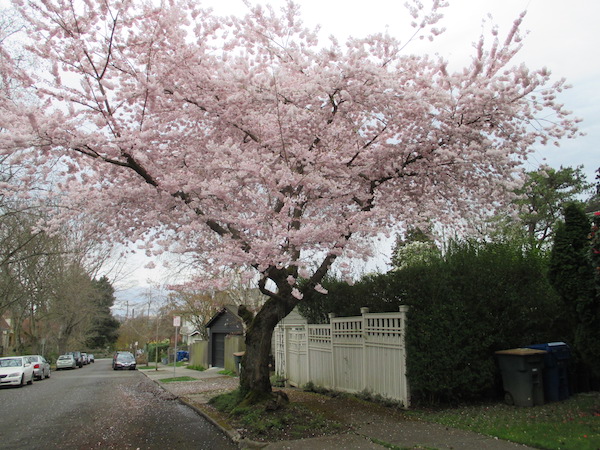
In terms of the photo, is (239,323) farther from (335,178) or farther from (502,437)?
(502,437)

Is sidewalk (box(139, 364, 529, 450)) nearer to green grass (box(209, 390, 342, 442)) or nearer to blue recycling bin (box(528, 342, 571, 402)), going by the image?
green grass (box(209, 390, 342, 442))

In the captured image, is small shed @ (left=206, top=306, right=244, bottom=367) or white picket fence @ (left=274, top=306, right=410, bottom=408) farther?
small shed @ (left=206, top=306, right=244, bottom=367)

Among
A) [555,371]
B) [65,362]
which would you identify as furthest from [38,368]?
[555,371]

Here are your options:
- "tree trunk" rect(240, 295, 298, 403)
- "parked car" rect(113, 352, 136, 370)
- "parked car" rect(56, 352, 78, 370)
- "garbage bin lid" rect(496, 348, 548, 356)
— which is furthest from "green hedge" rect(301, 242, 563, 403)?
"parked car" rect(56, 352, 78, 370)

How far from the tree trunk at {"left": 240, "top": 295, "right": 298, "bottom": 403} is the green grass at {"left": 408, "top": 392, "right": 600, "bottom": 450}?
2883 mm

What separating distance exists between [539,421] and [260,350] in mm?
4995

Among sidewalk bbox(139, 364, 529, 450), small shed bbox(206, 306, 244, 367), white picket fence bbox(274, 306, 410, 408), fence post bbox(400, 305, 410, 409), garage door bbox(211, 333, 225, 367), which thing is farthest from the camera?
garage door bbox(211, 333, 225, 367)

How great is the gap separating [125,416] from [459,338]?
7445 millimetres

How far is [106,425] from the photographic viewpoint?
9797mm

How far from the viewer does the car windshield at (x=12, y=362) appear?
22.1 metres

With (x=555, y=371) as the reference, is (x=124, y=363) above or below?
below

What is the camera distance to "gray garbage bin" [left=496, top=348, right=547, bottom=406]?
852 cm

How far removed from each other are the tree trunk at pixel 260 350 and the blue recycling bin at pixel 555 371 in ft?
15.6

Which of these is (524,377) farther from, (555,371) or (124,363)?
(124,363)
